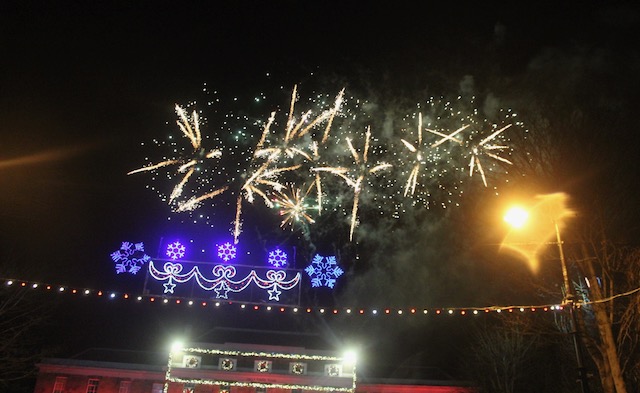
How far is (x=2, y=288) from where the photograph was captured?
2298 centimetres

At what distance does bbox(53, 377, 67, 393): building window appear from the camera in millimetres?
31203

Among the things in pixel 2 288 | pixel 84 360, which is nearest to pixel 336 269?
pixel 2 288

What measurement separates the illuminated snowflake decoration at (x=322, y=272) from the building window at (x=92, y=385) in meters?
17.6

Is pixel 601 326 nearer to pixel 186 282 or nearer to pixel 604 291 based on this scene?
pixel 604 291

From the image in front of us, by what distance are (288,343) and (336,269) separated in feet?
37.1

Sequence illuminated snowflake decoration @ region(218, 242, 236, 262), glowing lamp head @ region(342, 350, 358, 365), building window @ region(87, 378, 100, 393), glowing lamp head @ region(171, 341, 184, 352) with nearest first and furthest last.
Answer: illuminated snowflake decoration @ region(218, 242, 236, 262)
glowing lamp head @ region(171, 341, 184, 352)
building window @ region(87, 378, 100, 393)
glowing lamp head @ region(342, 350, 358, 365)

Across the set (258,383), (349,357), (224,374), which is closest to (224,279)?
(258,383)

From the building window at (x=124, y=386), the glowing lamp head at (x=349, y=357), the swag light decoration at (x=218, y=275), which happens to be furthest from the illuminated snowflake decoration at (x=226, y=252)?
the building window at (x=124, y=386)

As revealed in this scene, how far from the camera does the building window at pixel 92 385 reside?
31.7 m

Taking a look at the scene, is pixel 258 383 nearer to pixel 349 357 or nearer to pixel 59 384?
pixel 349 357

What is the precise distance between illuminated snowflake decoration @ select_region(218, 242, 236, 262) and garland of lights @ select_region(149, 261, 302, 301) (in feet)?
1.71

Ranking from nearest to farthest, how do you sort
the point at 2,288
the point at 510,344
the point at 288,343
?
the point at 2,288
the point at 510,344
the point at 288,343

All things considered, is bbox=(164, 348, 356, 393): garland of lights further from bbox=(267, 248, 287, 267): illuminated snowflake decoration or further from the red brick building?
bbox=(267, 248, 287, 267): illuminated snowflake decoration

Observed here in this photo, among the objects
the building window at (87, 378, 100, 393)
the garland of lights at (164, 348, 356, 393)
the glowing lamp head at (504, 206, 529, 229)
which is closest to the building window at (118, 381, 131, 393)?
the building window at (87, 378, 100, 393)
